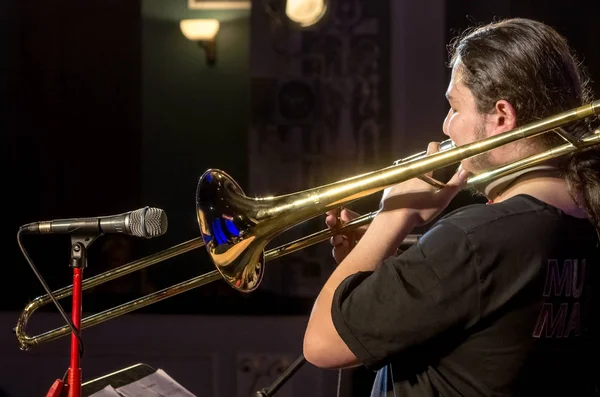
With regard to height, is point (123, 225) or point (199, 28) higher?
point (199, 28)

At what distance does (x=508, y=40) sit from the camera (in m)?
1.41

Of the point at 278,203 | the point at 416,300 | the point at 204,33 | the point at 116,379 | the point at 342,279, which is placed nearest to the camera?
the point at 416,300

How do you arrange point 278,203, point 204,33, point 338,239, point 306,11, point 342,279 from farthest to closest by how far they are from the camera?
point 204,33 → point 306,11 → point 338,239 → point 278,203 → point 342,279

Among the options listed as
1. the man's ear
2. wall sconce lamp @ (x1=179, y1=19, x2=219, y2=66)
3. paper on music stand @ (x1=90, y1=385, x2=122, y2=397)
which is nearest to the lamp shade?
wall sconce lamp @ (x1=179, y1=19, x2=219, y2=66)

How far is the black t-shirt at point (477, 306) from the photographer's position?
121 centimetres

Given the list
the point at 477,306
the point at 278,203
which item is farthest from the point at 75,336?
the point at 477,306

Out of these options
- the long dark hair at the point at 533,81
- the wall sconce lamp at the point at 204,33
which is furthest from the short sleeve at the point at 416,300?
the wall sconce lamp at the point at 204,33

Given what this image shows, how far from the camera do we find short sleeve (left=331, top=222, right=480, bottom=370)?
1.21 meters

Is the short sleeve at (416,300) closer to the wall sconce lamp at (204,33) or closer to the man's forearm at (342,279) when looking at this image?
the man's forearm at (342,279)

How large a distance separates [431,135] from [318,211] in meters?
2.23

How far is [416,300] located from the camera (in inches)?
47.8

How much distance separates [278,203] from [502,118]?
1.58 ft

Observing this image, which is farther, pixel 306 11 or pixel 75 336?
pixel 306 11

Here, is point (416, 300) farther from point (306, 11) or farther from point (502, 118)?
point (306, 11)
